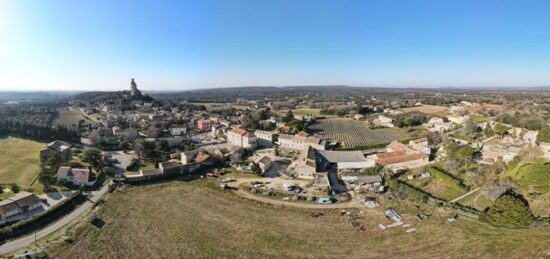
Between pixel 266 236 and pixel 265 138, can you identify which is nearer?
pixel 266 236

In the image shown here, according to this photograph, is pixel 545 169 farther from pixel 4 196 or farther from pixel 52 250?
pixel 4 196

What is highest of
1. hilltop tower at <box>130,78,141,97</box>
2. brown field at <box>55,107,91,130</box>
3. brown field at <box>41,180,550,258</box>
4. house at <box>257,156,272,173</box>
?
hilltop tower at <box>130,78,141,97</box>

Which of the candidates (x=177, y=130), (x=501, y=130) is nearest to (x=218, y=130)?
(x=177, y=130)

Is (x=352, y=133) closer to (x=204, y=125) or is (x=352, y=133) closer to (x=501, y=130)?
(x=501, y=130)

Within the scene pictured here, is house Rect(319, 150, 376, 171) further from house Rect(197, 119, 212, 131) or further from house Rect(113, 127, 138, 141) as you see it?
house Rect(113, 127, 138, 141)

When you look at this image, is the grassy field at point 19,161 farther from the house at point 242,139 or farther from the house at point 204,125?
the house at point 204,125

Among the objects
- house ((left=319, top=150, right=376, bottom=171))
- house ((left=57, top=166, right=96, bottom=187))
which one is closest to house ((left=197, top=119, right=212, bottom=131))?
house ((left=319, top=150, right=376, bottom=171))

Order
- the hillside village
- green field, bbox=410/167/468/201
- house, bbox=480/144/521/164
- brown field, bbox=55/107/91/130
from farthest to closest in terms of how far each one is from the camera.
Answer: brown field, bbox=55/107/91/130 < house, bbox=480/144/521/164 < green field, bbox=410/167/468/201 < the hillside village
